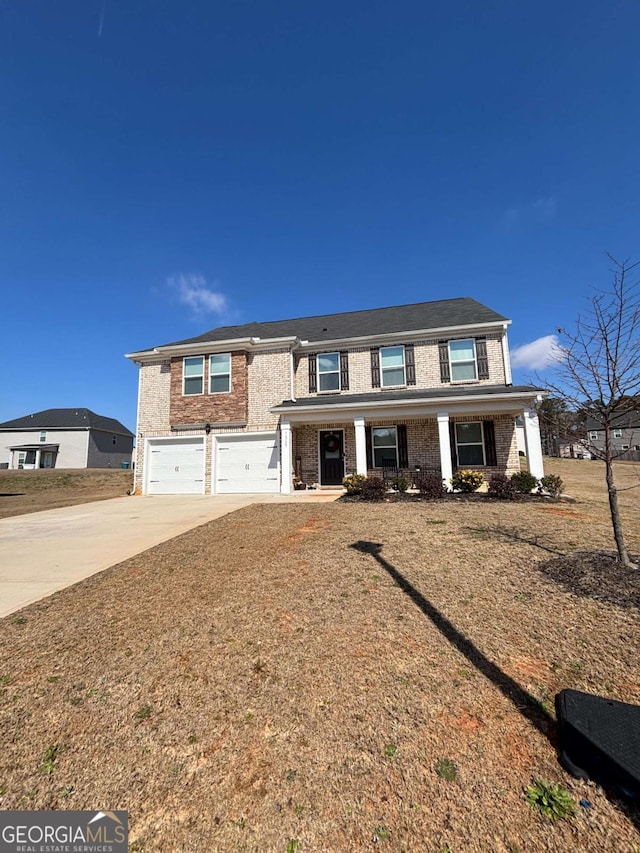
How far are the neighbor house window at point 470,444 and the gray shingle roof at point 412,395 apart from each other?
1.52 meters

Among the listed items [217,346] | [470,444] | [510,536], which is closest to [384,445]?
[470,444]

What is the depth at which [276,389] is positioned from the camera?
1488 centimetres

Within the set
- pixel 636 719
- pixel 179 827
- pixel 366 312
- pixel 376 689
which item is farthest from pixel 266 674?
pixel 366 312

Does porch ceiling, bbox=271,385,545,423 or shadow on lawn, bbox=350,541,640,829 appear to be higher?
porch ceiling, bbox=271,385,545,423

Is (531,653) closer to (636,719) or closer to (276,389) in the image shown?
(636,719)

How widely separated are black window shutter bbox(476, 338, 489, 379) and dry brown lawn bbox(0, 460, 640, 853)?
32.9ft

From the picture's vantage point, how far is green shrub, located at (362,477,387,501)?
10.6 meters

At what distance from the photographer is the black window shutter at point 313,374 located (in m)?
15.3

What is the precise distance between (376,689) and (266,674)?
805 mm

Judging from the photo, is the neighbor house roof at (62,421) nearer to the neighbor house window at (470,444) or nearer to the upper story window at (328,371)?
the upper story window at (328,371)

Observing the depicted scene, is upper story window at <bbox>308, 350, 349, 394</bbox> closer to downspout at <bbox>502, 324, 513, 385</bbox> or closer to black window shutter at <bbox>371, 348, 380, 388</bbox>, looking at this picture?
black window shutter at <bbox>371, 348, 380, 388</bbox>

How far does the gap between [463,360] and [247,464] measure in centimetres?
911

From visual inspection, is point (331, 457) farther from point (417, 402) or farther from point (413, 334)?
point (413, 334)

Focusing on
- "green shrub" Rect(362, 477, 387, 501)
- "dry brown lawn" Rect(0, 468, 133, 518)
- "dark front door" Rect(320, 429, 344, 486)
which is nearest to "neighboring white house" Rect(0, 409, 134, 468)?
"dry brown lawn" Rect(0, 468, 133, 518)
